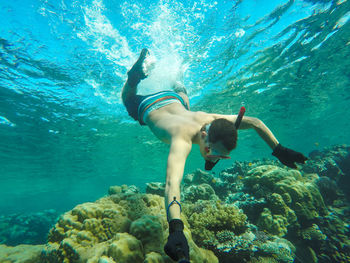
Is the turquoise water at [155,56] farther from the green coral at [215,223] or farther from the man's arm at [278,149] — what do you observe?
the green coral at [215,223]

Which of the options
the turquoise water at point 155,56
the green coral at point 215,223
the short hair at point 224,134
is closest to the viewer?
the short hair at point 224,134

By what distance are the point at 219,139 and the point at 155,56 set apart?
9.03 m

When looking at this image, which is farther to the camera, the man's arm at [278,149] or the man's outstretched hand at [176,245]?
the man's arm at [278,149]

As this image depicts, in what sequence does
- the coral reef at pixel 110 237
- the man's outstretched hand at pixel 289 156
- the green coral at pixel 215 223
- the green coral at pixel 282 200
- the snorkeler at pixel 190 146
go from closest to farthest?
the snorkeler at pixel 190 146 → the coral reef at pixel 110 237 → the man's outstretched hand at pixel 289 156 → the green coral at pixel 215 223 → the green coral at pixel 282 200

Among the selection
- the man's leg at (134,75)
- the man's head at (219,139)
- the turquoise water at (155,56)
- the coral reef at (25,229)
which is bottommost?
the coral reef at (25,229)

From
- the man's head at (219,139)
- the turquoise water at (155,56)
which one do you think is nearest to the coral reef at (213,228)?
the man's head at (219,139)

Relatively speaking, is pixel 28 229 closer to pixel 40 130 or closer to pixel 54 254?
pixel 40 130

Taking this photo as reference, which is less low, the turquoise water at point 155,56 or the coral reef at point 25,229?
the turquoise water at point 155,56

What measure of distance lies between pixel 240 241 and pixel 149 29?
31.7 ft

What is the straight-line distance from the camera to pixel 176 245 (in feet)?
6.02

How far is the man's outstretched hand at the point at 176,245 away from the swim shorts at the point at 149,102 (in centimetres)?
351

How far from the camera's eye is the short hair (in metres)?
2.61

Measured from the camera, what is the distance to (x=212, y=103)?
18000 millimetres

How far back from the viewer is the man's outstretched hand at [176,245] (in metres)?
1.74
